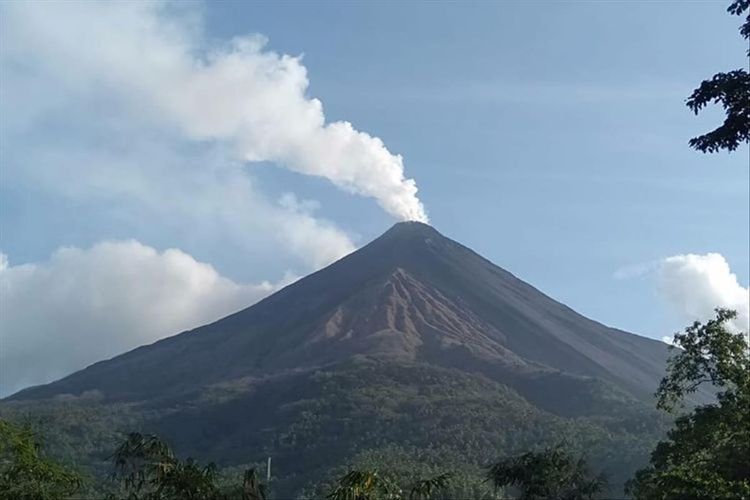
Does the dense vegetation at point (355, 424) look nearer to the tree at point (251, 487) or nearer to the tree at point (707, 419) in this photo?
the tree at point (707, 419)

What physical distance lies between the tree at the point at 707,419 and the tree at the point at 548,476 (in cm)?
126

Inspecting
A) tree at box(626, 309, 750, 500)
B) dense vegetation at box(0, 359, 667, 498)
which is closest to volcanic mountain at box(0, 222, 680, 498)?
dense vegetation at box(0, 359, 667, 498)

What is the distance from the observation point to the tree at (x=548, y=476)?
20234 millimetres

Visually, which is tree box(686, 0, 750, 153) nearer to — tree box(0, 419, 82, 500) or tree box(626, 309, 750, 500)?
tree box(626, 309, 750, 500)

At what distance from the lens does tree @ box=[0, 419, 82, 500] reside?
16109 mm

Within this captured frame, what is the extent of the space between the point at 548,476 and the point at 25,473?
10308 millimetres

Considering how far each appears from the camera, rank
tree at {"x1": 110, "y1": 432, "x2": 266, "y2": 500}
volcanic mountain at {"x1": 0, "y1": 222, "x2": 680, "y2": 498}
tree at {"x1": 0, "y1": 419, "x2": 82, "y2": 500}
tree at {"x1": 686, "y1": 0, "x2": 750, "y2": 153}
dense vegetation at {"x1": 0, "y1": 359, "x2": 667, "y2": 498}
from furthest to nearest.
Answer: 1. volcanic mountain at {"x1": 0, "y1": 222, "x2": 680, "y2": 498}
2. dense vegetation at {"x1": 0, "y1": 359, "x2": 667, "y2": 498}
3. tree at {"x1": 0, "y1": 419, "x2": 82, "y2": 500}
4. tree at {"x1": 110, "y1": 432, "x2": 266, "y2": 500}
5. tree at {"x1": 686, "y1": 0, "x2": 750, "y2": 153}

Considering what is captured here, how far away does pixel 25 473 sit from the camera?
16.5 metres

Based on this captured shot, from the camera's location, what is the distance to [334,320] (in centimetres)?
19588

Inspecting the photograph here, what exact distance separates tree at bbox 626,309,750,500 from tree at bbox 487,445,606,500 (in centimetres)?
126

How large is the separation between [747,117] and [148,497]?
8.91 m

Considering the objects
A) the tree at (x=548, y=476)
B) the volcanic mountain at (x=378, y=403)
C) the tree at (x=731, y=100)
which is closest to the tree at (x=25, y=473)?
the tree at (x=548, y=476)

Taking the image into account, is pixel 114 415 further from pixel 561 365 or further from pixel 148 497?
pixel 148 497

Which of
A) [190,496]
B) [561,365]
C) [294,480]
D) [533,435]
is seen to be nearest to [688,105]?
[190,496]
